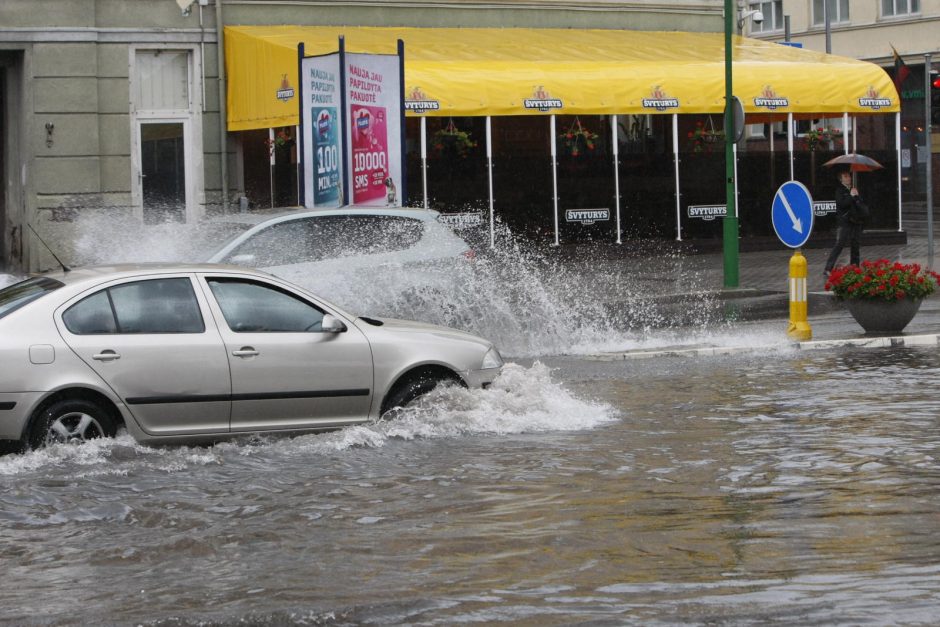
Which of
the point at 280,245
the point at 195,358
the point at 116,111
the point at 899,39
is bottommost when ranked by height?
the point at 195,358

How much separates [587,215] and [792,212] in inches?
430

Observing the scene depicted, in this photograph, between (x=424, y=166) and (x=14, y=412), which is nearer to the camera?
(x=14, y=412)

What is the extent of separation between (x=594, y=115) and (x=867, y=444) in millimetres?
19852

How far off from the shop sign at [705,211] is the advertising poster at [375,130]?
34.8ft

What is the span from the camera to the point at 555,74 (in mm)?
26922

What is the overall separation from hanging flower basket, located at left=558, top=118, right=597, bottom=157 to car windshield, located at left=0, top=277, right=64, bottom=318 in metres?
18.6

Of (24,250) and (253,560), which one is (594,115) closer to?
(24,250)

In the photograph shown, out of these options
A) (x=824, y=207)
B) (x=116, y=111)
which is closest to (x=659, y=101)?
(x=824, y=207)

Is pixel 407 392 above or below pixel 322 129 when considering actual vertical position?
below

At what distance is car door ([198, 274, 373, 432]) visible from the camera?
985cm

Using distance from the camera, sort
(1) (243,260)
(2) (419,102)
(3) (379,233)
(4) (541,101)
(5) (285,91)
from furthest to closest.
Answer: (4) (541,101) < (2) (419,102) < (5) (285,91) < (3) (379,233) < (1) (243,260)

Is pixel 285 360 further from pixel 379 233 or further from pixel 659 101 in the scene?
pixel 659 101

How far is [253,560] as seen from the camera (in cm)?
712

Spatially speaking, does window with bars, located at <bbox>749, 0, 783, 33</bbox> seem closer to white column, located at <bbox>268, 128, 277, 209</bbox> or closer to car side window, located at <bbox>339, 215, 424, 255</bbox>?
white column, located at <bbox>268, 128, 277, 209</bbox>
